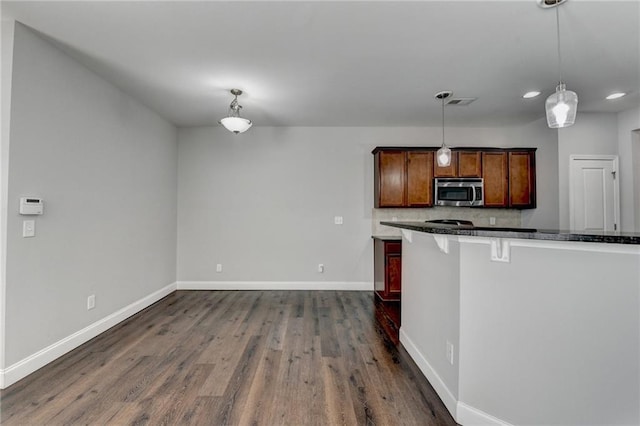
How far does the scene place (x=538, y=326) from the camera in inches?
59.2

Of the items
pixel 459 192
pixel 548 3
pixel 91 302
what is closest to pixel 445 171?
pixel 459 192

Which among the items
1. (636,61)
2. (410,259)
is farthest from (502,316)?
(636,61)

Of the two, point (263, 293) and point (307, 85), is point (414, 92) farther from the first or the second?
point (263, 293)

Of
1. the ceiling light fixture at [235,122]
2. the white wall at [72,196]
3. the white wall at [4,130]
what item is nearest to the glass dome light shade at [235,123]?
the ceiling light fixture at [235,122]

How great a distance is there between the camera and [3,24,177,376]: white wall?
2223 millimetres

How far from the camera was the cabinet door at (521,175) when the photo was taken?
4504 millimetres

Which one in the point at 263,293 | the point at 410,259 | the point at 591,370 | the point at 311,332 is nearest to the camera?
the point at 591,370

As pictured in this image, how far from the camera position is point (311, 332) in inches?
121

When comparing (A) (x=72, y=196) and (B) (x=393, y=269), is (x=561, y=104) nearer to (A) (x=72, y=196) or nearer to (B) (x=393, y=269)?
(B) (x=393, y=269)

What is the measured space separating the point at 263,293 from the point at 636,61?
16.3ft

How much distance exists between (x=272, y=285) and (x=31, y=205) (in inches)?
123

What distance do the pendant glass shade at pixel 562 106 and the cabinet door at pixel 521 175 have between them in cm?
276

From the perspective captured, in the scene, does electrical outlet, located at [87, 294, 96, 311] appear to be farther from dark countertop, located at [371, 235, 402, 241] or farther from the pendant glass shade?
the pendant glass shade

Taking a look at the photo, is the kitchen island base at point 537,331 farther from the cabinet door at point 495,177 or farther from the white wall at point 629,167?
the white wall at point 629,167
